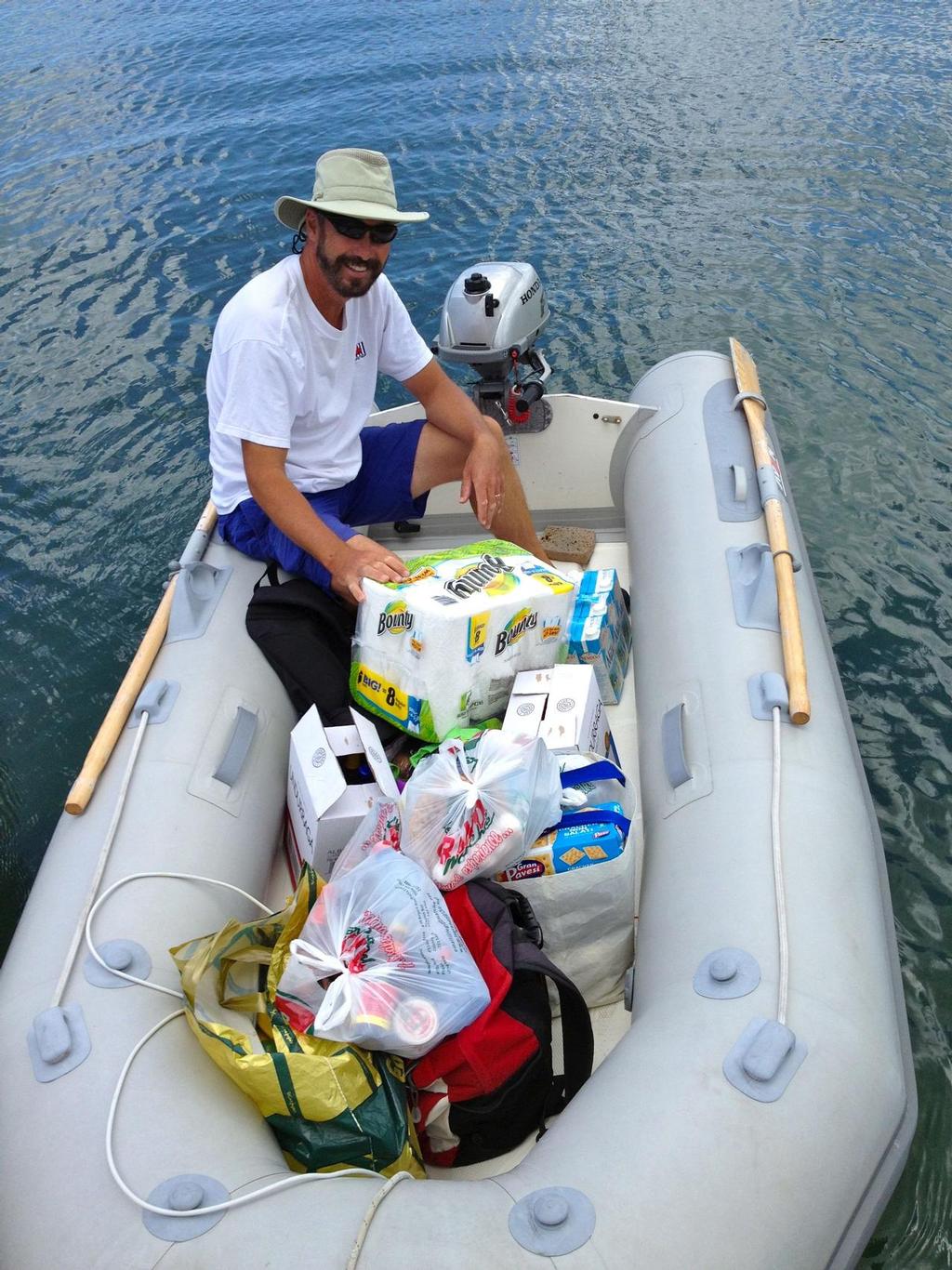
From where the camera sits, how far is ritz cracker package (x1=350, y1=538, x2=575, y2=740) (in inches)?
90.7

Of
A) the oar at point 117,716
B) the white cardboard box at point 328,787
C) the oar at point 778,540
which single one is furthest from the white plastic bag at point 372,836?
the oar at point 778,540

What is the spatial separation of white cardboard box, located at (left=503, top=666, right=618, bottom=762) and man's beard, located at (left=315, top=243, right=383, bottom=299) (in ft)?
3.07

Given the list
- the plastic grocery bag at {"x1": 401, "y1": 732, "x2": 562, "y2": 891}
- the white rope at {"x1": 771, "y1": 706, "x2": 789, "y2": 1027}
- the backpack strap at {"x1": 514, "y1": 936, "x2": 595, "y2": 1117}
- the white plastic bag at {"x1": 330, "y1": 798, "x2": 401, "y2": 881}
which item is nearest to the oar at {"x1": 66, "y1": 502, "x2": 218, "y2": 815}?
the white plastic bag at {"x1": 330, "y1": 798, "x2": 401, "y2": 881}

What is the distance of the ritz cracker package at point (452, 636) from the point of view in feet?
7.55

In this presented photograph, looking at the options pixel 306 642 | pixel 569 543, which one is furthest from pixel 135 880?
pixel 569 543

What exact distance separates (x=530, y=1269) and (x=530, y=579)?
1401 mm

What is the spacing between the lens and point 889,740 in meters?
3.12

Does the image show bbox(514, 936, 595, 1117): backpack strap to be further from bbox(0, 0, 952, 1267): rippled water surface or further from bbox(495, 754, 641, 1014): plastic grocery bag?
bbox(0, 0, 952, 1267): rippled water surface

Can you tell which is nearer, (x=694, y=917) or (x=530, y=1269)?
(x=530, y=1269)

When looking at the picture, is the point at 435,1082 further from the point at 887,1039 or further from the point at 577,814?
the point at 887,1039

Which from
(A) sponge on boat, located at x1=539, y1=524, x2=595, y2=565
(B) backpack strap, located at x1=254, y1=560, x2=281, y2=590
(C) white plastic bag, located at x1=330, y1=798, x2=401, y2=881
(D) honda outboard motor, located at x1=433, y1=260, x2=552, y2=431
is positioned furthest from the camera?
(A) sponge on boat, located at x1=539, y1=524, x2=595, y2=565

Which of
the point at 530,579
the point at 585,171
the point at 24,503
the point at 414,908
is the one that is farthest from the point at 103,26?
the point at 414,908

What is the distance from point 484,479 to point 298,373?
1.78ft

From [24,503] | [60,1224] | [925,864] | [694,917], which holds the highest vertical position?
[60,1224]
